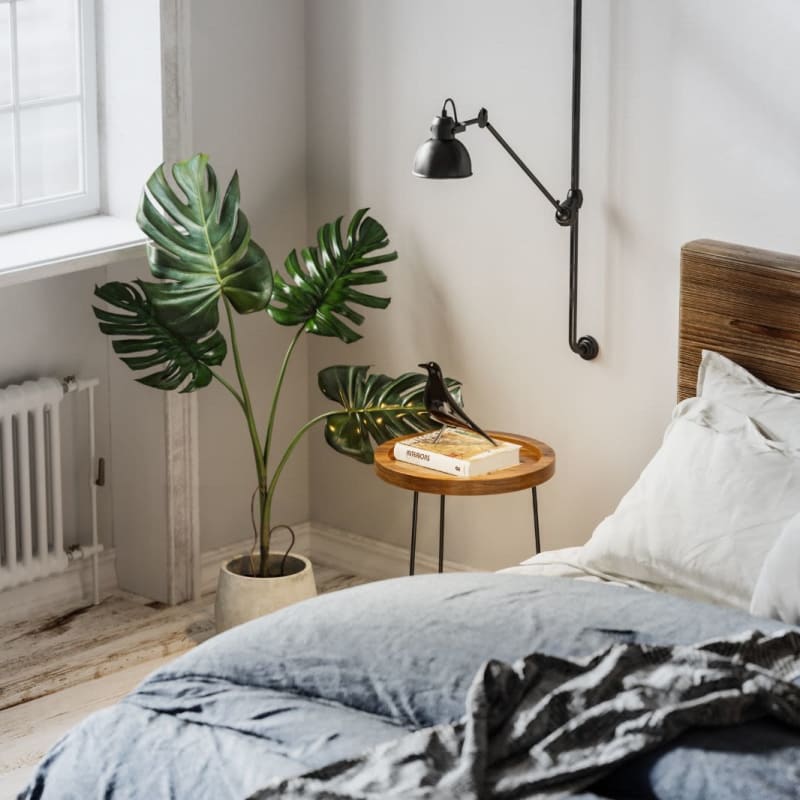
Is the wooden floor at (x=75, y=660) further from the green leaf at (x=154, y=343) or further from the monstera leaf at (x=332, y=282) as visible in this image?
the monstera leaf at (x=332, y=282)

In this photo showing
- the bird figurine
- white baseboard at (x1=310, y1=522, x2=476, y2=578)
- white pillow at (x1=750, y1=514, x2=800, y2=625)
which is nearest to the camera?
white pillow at (x1=750, y1=514, x2=800, y2=625)

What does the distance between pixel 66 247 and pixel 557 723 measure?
219cm

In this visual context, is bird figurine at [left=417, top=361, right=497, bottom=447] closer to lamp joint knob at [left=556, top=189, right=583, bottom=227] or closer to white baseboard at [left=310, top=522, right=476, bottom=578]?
lamp joint knob at [left=556, top=189, right=583, bottom=227]

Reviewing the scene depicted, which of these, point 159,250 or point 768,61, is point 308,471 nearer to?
point 159,250

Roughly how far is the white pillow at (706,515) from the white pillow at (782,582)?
0.14m

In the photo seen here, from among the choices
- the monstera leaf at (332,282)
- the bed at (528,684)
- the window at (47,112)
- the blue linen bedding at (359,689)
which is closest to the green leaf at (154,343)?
the monstera leaf at (332,282)

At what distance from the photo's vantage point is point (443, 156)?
3307 millimetres

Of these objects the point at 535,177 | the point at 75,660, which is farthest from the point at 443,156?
the point at 75,660

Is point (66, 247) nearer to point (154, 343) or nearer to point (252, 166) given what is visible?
point (154, 343)

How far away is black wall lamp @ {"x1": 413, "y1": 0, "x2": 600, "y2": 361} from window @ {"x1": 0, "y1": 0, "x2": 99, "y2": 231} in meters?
0.98

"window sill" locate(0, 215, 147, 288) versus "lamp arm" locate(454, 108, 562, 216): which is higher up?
"lamp arm" locate(454, 108, 562, 216)

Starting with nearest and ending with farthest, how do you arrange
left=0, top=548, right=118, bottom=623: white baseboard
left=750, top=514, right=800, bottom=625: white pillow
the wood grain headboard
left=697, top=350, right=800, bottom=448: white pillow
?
left=750, top=514, right=800, bottom=625: white pillow → left=697, top=350, right=800, bottom=448: white pillow → the wood grain headboard → left=0, top=548, right=118, bottom=623: white baseboard

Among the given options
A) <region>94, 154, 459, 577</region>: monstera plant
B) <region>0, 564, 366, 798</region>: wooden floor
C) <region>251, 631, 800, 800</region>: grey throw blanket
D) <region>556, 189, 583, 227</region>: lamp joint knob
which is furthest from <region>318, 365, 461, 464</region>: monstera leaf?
<region>251, 631, 800, 800</region>: grey throw blanket

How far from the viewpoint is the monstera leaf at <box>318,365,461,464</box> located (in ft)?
12.0
